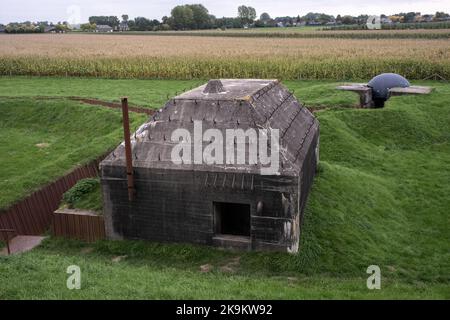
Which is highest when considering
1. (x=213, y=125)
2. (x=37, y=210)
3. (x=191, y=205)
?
(x=213, y=125)

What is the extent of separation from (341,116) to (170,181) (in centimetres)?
1304

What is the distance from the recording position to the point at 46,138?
22906 millimetres

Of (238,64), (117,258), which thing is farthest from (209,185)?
(238,64)

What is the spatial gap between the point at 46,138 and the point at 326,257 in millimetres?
16486

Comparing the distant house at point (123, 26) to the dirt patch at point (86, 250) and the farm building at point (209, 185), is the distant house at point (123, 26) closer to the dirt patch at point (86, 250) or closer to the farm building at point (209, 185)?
the farm building at point (209, 185)

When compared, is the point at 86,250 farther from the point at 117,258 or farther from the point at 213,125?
the point at 213,125

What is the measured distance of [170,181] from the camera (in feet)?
37.2

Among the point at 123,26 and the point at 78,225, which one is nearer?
the point at 78,225

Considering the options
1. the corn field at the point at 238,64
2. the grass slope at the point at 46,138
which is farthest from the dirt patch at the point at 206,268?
the corn field at the point at 238,64

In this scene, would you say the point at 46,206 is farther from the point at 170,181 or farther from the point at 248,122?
the point at 248,122

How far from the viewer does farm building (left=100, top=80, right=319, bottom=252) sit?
10875 mm

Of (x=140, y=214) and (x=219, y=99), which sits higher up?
(x=219, y=99)
